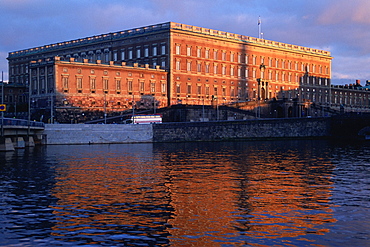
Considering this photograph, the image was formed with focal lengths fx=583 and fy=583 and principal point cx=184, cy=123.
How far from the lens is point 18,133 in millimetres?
75250

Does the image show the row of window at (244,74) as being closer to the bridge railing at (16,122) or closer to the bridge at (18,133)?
the bridge at (18,133)

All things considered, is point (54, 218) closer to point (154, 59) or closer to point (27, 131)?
point (27, 131)

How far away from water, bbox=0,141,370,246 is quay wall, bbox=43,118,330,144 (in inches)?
1831

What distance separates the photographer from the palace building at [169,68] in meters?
116

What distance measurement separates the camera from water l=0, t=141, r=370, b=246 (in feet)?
68.6

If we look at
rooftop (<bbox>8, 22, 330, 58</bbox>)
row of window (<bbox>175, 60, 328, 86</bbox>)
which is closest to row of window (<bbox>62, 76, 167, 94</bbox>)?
row of window (<bbox>175, 60, 328, 86</bbox>)

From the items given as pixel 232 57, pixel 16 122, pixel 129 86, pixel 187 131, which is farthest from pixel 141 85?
pixel 16 122

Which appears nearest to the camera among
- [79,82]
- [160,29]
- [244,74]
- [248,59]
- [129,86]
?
[79,82]

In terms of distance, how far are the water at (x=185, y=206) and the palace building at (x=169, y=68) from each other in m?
72.1

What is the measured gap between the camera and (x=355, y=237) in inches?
819

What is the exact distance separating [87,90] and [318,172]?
261 ft

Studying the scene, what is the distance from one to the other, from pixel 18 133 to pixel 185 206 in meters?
52.5

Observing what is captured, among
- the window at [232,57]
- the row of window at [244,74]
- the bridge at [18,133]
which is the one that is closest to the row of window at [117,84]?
the row of window at [244,74]

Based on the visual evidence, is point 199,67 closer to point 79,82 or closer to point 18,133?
point 79,82
